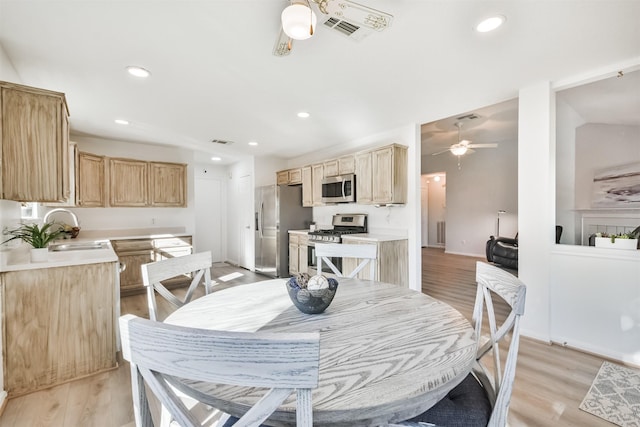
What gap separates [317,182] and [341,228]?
915 mm

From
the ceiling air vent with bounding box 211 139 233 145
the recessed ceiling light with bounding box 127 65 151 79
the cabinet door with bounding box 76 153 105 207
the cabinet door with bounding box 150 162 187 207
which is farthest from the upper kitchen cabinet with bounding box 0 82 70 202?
the cabinet door with bounding box 150 162 187 207

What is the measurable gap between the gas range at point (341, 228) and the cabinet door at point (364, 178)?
0.45 m

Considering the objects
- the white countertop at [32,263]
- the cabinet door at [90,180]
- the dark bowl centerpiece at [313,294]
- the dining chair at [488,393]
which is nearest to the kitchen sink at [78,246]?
the cabinet door at [90,180]

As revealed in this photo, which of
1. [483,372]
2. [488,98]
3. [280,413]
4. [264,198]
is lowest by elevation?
[483,372]

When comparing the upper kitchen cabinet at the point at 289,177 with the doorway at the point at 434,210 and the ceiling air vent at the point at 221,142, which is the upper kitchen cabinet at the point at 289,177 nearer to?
the ceiling air vent at the point at 221,142

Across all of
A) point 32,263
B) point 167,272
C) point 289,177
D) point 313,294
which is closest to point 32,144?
point 32,263

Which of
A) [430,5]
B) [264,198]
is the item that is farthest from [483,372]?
[264,198]

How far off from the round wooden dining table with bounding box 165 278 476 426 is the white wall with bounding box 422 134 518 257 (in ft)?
21.5

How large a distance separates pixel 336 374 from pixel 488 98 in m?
3.25

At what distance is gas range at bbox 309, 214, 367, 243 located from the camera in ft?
13.5

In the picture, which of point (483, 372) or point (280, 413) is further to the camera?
point (483, 372)

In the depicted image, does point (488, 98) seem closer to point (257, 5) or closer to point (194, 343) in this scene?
point (257, 5)

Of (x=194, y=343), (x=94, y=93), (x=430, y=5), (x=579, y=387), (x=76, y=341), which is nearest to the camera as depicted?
(x=194, y=343)

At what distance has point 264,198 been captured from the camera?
5559 millimetres
